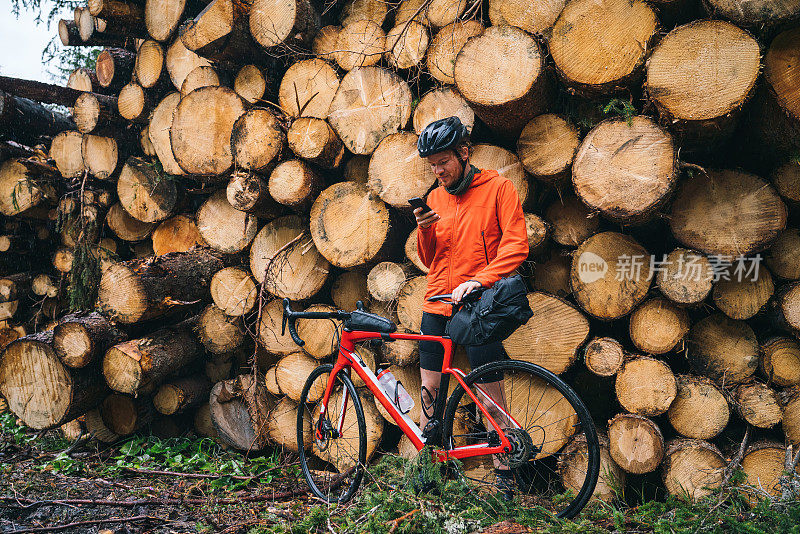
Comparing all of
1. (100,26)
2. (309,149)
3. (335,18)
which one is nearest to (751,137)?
(309,149)

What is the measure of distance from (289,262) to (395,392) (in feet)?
4.30

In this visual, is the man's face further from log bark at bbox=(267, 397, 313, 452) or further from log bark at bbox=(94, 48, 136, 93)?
log bark at bbox=(94, 48, 136, 93)

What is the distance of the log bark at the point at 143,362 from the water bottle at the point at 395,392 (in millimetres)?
1948

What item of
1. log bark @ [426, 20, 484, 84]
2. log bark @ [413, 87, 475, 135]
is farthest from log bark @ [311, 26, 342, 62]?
log bark @ [413, 87, 475, 135]

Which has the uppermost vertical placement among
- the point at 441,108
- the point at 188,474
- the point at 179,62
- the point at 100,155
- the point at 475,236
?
the point at 179,62

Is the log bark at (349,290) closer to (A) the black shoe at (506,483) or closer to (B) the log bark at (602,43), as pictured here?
(A) the black shoe at (506,483)

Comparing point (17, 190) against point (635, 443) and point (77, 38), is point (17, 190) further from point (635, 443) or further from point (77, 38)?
point (635, 443)

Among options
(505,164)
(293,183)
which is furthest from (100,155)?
(505,164)

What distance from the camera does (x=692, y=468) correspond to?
97.5 inches

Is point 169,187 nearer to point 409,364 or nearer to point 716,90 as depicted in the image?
point 409,364

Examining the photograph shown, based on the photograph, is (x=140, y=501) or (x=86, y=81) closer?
(x=140, y=501)

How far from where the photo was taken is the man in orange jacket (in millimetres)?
2256

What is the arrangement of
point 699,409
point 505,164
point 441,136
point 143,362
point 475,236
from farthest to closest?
1. point 143,362
2. point 505,164
3. point 699,409
4. point 475,236
5. point 441,136

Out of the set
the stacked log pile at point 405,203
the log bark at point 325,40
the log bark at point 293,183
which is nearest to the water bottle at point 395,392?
the stacked log pile at point 405,203
